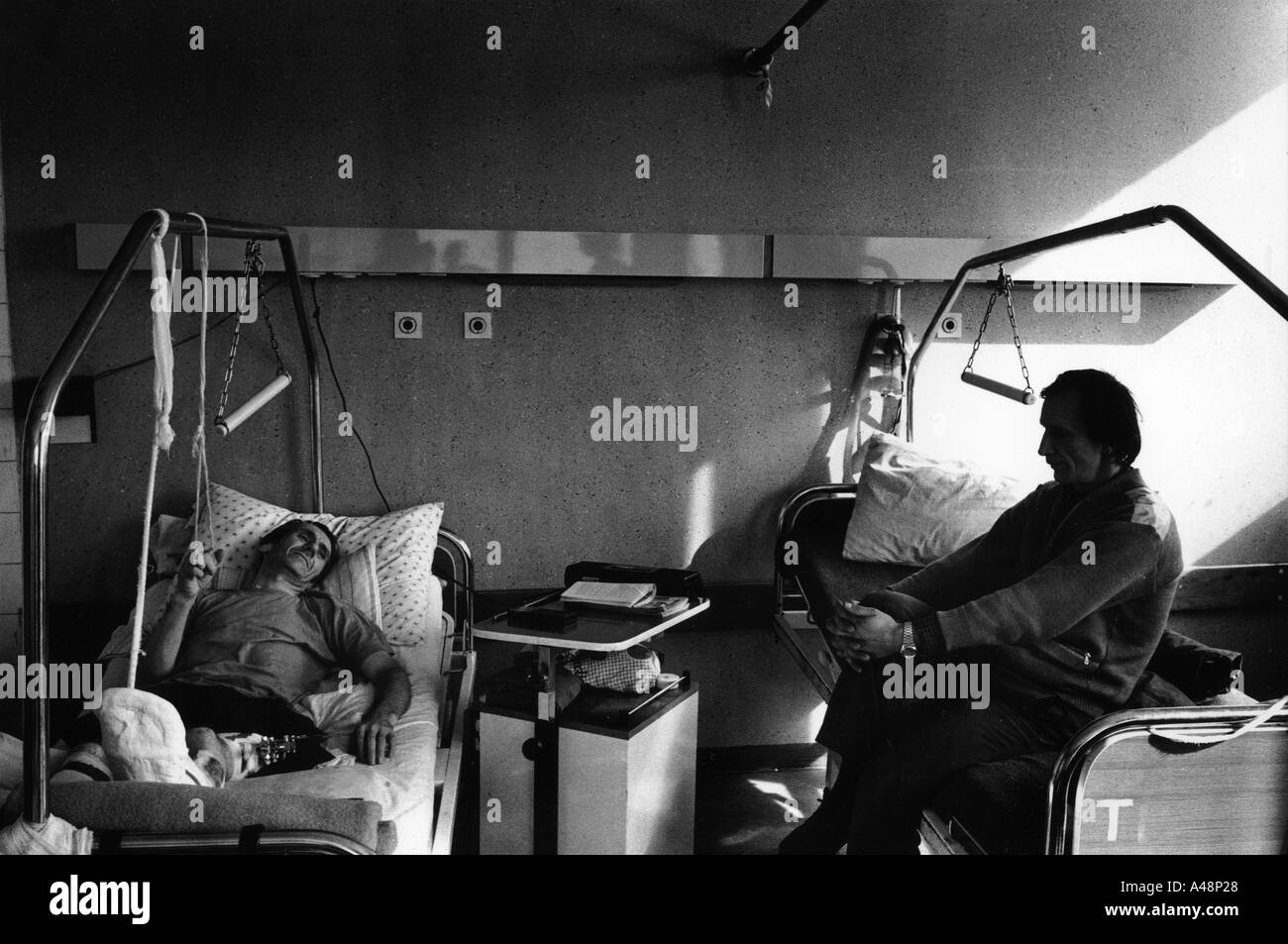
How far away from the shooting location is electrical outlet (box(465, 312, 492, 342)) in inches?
129

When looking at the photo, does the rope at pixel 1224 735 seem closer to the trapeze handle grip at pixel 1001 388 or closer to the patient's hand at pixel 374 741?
the trapeze handle grip at pixel 1001 388

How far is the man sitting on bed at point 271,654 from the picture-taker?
7.52ft

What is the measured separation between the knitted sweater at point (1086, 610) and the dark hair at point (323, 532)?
67.1 inches

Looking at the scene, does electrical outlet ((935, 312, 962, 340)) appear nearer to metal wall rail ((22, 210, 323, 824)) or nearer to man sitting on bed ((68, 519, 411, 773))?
man sitting on bed ((68, 519, 411, 773))

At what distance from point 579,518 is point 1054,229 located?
78.8 inches

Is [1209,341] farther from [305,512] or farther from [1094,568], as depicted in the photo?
[305,512]

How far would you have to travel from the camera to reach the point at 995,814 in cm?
188

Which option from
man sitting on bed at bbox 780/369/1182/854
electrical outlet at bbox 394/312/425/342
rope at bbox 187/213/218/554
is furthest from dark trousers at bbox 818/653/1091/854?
electrical outlet at bbox 394/312/425/342

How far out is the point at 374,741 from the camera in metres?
2.24

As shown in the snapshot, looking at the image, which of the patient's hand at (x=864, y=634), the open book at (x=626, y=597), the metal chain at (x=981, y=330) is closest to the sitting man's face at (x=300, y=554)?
the open book at (x=626, y=597)

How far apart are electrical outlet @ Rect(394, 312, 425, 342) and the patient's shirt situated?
0.97 m

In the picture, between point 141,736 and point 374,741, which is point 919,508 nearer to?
point 374,741

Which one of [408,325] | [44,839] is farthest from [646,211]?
[44,839]

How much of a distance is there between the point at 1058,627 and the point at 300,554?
202 cm
